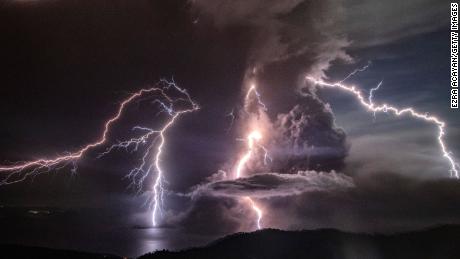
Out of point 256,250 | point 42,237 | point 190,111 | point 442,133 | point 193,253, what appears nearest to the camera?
point 442,133

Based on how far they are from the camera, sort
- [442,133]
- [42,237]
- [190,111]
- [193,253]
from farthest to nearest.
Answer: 1. [42,237]
2. [193,253]
3. [190,111]
4. [442,133]

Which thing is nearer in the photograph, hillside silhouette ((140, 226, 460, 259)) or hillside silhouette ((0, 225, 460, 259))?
hillside silhouette ((0, 225, 460, 259))

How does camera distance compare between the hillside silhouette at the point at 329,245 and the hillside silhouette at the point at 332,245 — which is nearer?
the hillside silhouette at the point at 329,245

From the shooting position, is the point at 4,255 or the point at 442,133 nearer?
the point at 442,133

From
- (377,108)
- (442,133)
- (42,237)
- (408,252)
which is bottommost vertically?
(408,252)

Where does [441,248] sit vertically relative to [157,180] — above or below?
below

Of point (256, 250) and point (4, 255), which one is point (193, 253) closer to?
point (256, 250)

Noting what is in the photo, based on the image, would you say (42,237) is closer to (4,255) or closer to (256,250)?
(4,255)

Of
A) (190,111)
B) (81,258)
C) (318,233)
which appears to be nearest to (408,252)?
(318,233)

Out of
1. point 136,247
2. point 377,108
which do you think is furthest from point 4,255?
point 377,108
